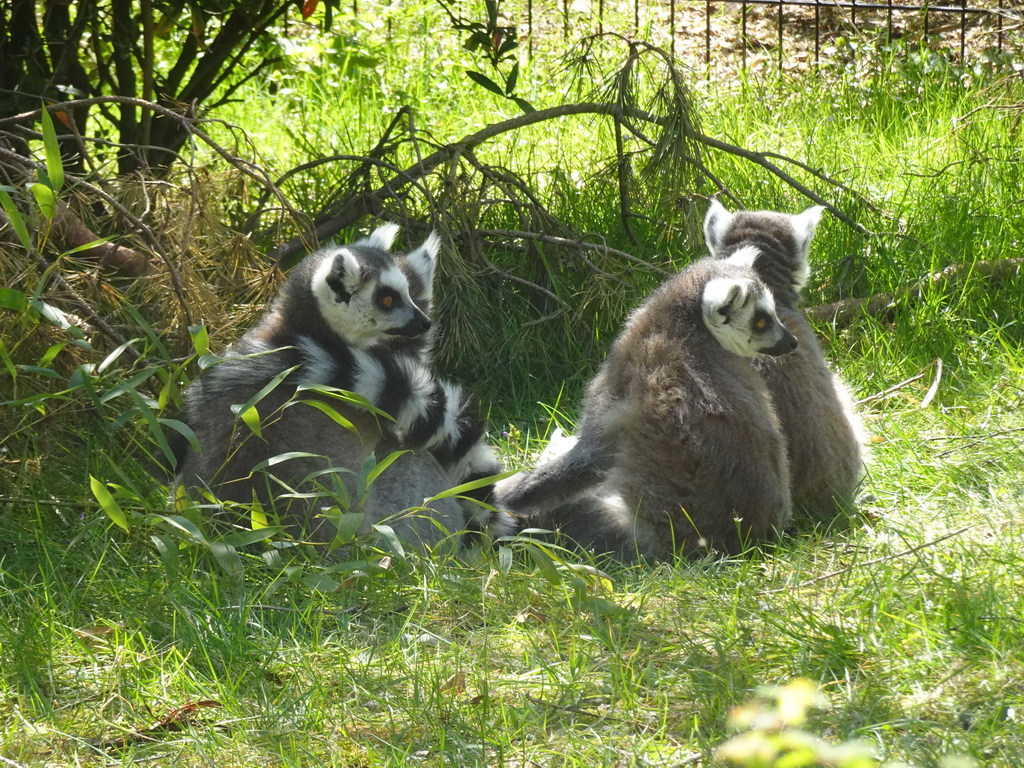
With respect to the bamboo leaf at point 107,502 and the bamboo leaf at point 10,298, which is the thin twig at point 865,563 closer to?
the bamboo leaf at point 107,502

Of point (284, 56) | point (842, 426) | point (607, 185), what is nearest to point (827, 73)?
point (607, 185)

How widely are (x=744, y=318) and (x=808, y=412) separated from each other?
471 millimetres

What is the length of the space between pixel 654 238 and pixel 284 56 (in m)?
2.34

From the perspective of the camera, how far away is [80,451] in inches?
154

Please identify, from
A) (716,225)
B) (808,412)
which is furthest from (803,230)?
(808,412)

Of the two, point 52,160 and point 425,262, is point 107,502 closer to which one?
point 52,160

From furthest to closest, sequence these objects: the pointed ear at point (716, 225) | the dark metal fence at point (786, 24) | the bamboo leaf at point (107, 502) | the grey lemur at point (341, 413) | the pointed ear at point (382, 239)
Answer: the dark metal fence at point (786, 24) < the pointed ear at point (716, 225) < the pointed ear at point (382, 239) < the grey lemur at point (341, 413) < the bamboo leaf at point (107, 502)

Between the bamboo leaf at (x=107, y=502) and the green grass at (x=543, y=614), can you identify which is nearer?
the green grass at (x=543, y=614)

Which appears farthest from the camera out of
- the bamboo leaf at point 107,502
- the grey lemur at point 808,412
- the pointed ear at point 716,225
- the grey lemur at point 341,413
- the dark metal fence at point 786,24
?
the dark metal fence at point 786,24

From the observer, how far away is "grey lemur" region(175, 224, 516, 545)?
331 centimetres

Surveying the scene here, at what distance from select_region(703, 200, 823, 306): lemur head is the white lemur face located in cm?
48

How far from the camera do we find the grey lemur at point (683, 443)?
3342 mm

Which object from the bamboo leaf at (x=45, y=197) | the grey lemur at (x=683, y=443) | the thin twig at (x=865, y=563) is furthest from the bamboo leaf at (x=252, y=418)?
the thin twig at (x=865, y=563)

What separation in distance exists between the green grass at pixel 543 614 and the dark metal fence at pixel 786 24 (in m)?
4.27
